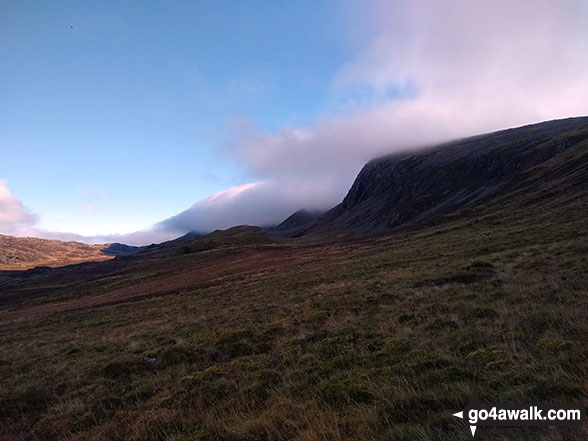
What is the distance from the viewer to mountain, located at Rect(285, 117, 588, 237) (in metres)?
71.6

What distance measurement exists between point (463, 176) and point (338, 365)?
12904 centimetres

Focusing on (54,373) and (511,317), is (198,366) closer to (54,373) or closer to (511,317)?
(54,373)

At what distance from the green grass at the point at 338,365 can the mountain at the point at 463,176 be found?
153ft

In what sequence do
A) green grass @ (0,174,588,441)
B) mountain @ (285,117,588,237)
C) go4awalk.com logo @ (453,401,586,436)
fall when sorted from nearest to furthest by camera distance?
go4awalk.com logo @ (453,401,586,436) → green grass @ (0,174,588,441) → mountain @ (285,117,588,237)

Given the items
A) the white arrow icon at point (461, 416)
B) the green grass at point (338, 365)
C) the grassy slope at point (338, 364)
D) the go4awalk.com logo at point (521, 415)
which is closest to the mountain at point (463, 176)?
the grassy slope at point (338, 364)

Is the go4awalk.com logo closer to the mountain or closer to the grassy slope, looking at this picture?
the grassy slope

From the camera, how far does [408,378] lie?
603 centimetres

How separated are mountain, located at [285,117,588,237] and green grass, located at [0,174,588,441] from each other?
153ft

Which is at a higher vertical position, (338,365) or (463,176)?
(463,176)

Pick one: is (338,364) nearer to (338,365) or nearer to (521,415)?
(338,365)

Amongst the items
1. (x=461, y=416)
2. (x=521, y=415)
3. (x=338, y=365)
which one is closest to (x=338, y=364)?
(x=338, y=365)

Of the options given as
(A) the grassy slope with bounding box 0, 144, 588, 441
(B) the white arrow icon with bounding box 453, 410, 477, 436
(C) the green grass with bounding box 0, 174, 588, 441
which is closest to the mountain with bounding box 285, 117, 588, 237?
→ (A) the grassy slope with bounding box 0, 144, 588, 441

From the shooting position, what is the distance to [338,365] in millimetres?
7680

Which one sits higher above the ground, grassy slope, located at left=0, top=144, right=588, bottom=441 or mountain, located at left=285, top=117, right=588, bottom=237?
mountain, located at left=285, top=117, right=588, bottom=237
